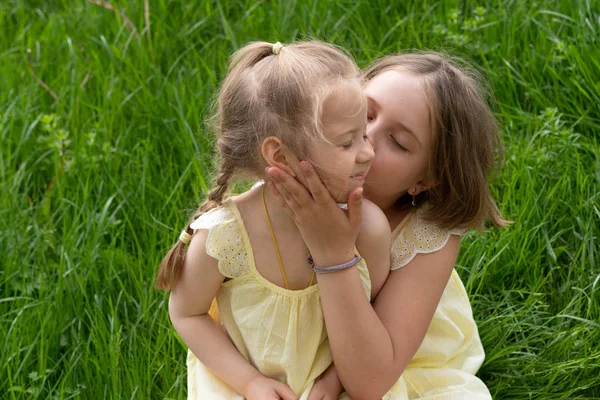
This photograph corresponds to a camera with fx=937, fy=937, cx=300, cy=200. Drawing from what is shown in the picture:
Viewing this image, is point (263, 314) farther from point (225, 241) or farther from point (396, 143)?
point (396, 143)

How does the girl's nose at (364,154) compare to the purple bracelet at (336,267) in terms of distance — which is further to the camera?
the purple bracelet at (336,267)

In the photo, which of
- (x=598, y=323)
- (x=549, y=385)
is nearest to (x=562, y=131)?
(x=598, y=323)

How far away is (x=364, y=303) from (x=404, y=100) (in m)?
0.52

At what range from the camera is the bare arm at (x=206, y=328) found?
227cm

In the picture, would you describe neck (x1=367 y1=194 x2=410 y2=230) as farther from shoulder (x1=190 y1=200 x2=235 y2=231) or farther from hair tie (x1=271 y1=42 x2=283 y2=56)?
hair tie (x1=271 y1=42 x2=283 y2=56)

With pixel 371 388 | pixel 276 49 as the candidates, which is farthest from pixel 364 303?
pixel 276 49

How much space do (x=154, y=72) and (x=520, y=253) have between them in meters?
1.76

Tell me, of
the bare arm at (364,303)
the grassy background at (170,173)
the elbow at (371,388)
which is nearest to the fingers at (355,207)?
the bare arm at (364,303)

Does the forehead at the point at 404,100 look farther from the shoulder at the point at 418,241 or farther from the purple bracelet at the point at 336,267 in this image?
the purple bracelet at the point at 336,267

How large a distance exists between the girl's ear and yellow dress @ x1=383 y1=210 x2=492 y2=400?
511 millimetres

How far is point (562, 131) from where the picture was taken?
337 cm

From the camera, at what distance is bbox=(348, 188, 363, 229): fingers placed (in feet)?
6.84

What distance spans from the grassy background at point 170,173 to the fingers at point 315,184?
1017 mm

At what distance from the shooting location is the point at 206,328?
7.73 ft
